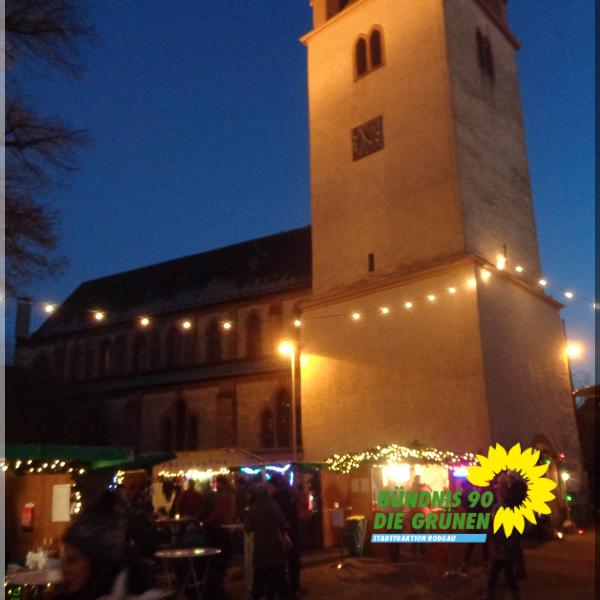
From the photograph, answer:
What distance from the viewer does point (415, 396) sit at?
1850 centimetres

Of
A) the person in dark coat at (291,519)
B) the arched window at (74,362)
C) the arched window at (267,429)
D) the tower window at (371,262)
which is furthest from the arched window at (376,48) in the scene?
the arched window at (74,362)

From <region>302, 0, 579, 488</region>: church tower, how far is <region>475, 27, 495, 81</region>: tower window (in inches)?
2.7

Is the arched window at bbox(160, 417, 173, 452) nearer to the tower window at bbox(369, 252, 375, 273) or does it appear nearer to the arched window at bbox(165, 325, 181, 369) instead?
the arched window at bbox(165, 325, 181, 369)

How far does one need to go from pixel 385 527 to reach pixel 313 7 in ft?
66.2

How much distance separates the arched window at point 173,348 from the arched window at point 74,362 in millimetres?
6746

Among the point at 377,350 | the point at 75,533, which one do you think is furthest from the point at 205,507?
the point at 377,350

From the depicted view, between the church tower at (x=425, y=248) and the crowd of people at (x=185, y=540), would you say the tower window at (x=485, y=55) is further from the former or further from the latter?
the crowd of people at (x=185, y=540)

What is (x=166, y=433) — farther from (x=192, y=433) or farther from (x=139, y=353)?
(x=139, y=353)

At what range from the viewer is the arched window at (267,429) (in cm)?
2783

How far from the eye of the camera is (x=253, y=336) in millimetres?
30516

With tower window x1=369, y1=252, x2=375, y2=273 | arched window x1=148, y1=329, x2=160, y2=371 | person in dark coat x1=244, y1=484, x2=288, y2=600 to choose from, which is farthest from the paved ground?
arched window x1=148, y1=329, x2=160, y2=371

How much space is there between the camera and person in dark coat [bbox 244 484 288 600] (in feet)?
26.7

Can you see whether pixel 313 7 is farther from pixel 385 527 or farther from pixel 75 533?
pixel 75 533

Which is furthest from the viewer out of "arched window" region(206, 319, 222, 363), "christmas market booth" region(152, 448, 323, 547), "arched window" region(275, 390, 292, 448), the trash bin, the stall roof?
"arched window" region(206, 319, 222, 363)
